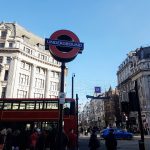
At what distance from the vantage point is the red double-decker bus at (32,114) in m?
22.1

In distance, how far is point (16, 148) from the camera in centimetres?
1570

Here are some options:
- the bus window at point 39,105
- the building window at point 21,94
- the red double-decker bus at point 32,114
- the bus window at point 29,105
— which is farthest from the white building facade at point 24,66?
the bus window at point 39,105

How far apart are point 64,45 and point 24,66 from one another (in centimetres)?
4737

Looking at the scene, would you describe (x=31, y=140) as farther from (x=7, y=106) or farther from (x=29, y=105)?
(x=7, y=106)

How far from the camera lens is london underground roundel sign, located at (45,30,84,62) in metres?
12.4

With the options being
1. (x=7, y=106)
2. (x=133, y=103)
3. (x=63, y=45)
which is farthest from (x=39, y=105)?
(x=133, y=103)

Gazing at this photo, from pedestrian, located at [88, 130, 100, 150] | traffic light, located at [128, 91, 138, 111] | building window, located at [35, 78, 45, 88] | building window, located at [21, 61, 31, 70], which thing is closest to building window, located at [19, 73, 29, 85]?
building window, located at [21, 61, 31, 70]

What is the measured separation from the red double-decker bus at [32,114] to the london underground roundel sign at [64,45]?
391 inches

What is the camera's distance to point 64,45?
12.5 metres

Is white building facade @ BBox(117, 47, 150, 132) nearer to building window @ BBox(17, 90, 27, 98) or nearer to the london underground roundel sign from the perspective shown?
building window @ BBox(17, 90, 27, 98)

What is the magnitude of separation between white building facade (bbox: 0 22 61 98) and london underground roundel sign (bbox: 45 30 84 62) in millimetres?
42426

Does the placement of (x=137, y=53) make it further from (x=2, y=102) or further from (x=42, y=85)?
(x=2, y=102)

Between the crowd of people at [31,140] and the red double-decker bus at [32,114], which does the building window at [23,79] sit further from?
the crowd of people at [31,140]

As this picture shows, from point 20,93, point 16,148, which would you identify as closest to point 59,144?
point 16,148
